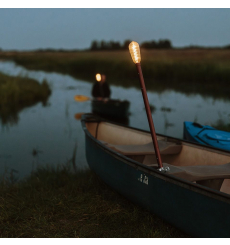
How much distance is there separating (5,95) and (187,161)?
10.9 metres

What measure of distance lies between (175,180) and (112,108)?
690cm

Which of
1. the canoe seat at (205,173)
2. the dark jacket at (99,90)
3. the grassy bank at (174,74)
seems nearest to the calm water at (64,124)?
the dark jacket at (99,90)

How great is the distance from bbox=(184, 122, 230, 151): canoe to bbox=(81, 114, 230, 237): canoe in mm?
931

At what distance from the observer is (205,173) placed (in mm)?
3795

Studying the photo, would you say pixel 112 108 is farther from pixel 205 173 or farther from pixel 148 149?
pixel 205 173

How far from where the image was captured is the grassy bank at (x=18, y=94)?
40.9 ft

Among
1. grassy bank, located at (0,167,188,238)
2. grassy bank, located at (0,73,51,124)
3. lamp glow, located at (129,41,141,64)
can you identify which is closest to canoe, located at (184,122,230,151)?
grassy bank, located at (0,167,188,238)

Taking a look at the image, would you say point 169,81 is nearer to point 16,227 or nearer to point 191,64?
point 191,64

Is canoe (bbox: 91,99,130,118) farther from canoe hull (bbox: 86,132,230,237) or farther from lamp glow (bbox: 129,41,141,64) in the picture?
lamp glow (bbox: 129,41,141,64)

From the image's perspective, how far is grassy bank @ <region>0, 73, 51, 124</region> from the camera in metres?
12.5

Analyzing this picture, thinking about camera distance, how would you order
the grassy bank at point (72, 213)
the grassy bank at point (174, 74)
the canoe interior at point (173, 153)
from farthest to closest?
the grassy bank at point (174, 74), the canoe interior at point (173, 153), the grassy bank at point (72, 213)

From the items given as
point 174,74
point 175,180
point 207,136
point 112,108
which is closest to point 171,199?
point 175,180

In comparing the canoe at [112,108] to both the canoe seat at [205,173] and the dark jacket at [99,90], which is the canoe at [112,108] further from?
the canoe seat at [205,173]

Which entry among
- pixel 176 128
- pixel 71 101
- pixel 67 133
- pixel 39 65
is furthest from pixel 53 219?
pixel 39 65
